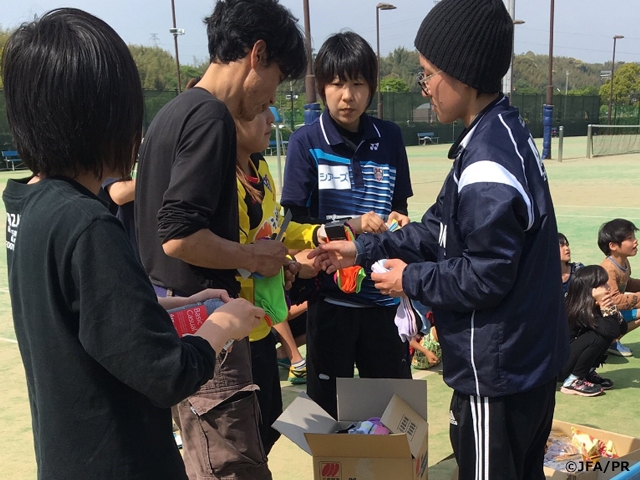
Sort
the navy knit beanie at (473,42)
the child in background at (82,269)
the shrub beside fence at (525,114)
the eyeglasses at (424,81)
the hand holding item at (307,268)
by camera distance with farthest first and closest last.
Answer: the shrub beside fence at (525,114), the hand holding item at (307,268), the eyeglasses at (424,81), the navy knit beanie at (473,42), the child in background at (82,269)

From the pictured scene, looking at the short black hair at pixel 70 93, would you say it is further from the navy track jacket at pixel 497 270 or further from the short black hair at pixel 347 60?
the short black hair at pixel 347 60

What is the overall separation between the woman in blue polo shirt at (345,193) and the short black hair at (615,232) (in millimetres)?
2899

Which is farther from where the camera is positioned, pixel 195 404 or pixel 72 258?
pixel 195 404

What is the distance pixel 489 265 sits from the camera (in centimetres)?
207

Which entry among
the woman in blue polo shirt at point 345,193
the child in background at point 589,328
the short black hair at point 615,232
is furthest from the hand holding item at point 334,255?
the short black hair at point 615,232

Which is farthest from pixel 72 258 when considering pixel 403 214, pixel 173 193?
pixel 403 214

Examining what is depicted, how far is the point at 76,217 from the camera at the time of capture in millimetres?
1377

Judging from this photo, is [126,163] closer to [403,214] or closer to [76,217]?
[76,217]

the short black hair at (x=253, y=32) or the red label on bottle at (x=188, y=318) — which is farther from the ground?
the short black hair at (x=253, y=32)

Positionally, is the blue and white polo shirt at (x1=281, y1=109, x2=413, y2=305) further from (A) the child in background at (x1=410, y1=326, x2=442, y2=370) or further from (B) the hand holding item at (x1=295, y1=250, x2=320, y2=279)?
(A) the child in background at (x1=410, y1=326, x2=442, y2=370)

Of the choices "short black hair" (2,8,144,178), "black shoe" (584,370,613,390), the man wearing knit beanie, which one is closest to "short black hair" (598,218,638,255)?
"black shoe" (584,370,613,390)

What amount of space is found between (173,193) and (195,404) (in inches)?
29.0

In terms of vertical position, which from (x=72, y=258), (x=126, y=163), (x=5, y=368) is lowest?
(x=5, y=368)

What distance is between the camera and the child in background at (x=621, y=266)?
531cm
